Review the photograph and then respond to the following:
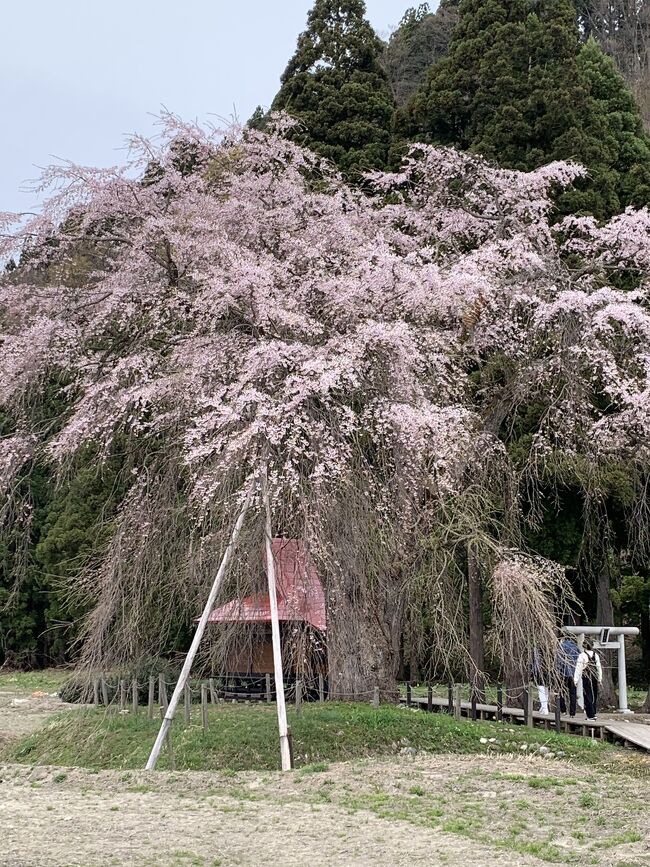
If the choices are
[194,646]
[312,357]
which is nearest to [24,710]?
[194,646]

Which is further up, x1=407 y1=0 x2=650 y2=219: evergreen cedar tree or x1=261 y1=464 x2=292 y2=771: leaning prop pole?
x1=407 y1=0 x2=650 y2=219: evergreen cedar tree

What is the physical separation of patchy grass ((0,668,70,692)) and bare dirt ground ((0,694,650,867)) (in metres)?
12.1

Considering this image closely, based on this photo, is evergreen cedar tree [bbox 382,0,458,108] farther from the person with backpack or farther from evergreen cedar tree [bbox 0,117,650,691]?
the person with backpack

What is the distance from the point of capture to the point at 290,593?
32.6 ft

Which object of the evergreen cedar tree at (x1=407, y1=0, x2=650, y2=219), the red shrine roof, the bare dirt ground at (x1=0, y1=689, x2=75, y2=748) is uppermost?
the evergreen cedar tree at (x1=407, y1=0, x2=650, y2=219)

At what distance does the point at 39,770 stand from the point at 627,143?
14.5 metres

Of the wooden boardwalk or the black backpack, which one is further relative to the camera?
the black backpack

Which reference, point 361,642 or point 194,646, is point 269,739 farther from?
point 194,646

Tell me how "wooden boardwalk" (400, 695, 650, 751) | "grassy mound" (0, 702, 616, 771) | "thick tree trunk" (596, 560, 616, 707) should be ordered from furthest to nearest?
"thick tree trunk" (596, 560, 616, 707) → "wooden boardwalk" (400, 695, 650, 751) → "grassy mound" (0, 702, 616, 771)

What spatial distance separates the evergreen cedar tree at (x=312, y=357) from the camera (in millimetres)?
9641

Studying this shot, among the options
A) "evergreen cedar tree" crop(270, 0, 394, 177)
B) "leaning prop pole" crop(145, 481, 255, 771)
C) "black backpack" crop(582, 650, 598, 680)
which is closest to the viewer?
"leaning prop pole" crop(145, 481, 255, 771)

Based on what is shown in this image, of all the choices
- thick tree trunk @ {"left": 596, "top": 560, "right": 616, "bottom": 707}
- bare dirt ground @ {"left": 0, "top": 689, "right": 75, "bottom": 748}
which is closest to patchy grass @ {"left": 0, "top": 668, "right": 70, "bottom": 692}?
bare dirt ground @ {"left": 0, "top": 689, "right": 75, "bottom": 748}

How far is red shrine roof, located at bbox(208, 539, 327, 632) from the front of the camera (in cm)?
945

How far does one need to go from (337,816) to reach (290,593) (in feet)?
10.5
